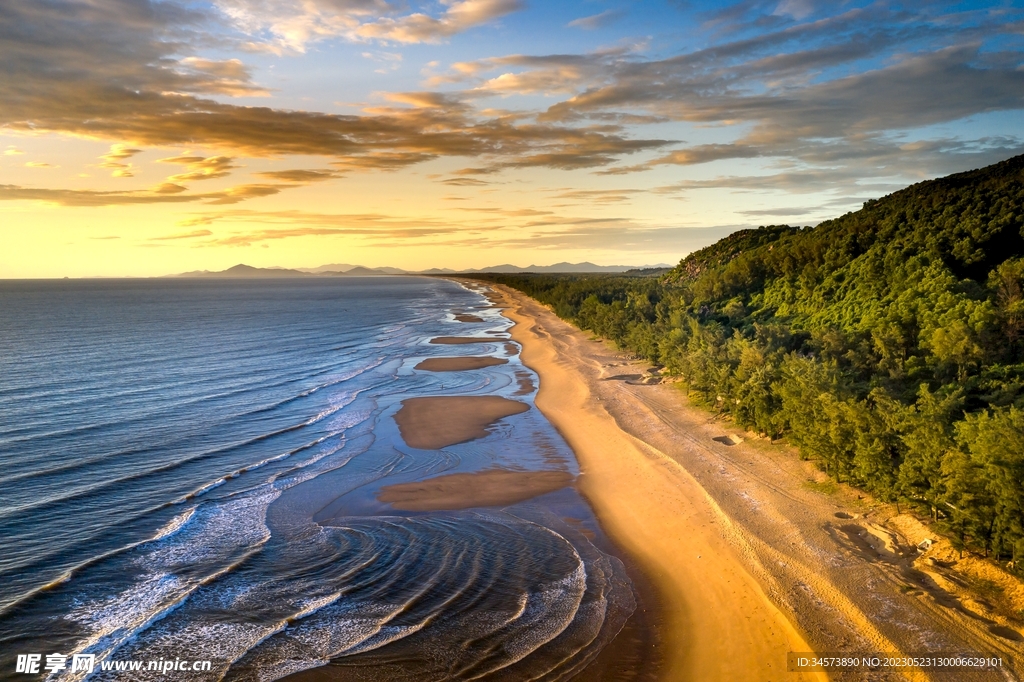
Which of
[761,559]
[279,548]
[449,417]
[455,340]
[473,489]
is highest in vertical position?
[455,340]

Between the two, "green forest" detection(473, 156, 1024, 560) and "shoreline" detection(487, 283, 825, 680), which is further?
"green forest" detection(473, 156, 1024, 560)

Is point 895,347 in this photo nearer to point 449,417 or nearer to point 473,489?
point 473,489

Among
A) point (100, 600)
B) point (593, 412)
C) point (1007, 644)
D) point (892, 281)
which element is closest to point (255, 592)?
point (100, 600)

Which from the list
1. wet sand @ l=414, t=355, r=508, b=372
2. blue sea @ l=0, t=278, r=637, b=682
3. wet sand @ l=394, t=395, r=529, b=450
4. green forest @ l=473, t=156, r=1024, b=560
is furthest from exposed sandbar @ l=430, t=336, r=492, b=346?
wet sand @ l=394, t=395, r=529, b=450

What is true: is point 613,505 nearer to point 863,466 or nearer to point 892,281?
point 863,466

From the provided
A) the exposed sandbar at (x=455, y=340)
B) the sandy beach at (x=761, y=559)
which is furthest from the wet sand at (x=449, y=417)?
the exposed sandbar at (x=455, y=340)

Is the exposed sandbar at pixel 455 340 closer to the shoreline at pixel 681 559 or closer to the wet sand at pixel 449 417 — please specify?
the wet sand at pixel 449 417

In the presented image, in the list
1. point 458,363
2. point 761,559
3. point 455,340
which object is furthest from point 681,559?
point 455,340

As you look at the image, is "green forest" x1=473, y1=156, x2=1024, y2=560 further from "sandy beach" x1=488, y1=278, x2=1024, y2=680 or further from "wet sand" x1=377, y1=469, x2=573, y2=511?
"wet sand" x1=377, y1=469, x2=573, y2=511
